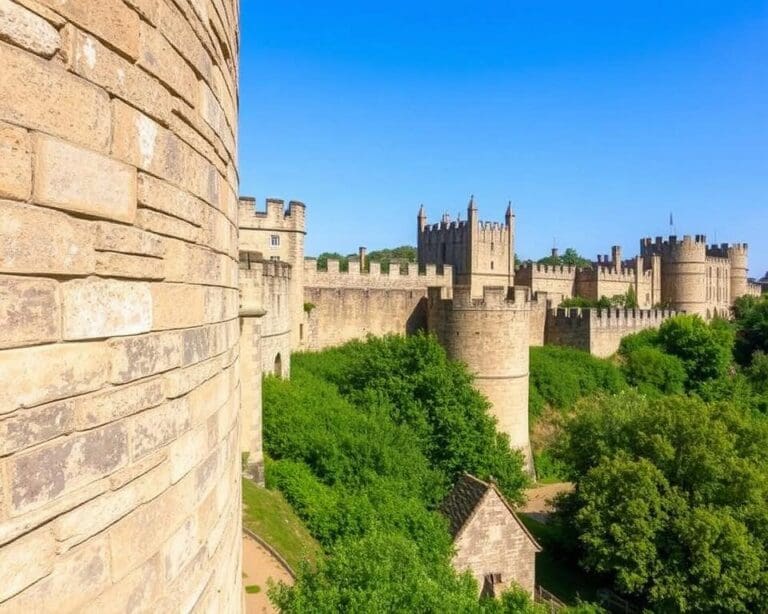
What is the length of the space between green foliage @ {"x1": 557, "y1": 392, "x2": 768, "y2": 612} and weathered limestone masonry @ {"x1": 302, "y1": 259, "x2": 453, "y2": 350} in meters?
11.1

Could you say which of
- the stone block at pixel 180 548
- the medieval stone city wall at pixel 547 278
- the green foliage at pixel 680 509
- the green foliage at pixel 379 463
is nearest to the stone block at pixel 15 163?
the stone block at pixel 180 548

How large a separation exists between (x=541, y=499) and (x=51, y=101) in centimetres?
2296

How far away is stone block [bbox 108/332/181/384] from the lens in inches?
82.1

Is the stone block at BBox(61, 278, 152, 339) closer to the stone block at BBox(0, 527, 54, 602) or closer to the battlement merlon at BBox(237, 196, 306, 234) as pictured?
the stone block at BBox(0, 527, 54, 602)

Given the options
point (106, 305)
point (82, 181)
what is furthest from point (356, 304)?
point (82, 181)

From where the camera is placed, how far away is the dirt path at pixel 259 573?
9.08 metres

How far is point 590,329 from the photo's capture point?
102 feet

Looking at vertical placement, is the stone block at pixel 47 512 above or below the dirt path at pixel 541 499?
above

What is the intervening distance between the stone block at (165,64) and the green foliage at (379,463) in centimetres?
704

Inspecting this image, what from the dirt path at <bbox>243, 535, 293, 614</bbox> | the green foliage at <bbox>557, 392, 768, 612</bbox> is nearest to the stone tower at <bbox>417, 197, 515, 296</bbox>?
the green foliage at <bbox>557, 392, 768, 612</bbox>

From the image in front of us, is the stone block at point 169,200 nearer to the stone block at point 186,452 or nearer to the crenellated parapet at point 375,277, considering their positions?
the stone block at point 186,452

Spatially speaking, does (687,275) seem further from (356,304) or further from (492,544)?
(492,544)

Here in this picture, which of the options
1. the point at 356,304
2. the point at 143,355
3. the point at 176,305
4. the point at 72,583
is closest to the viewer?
the point at 72,583

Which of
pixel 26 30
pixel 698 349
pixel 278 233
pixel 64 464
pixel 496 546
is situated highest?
pixel 278 233
